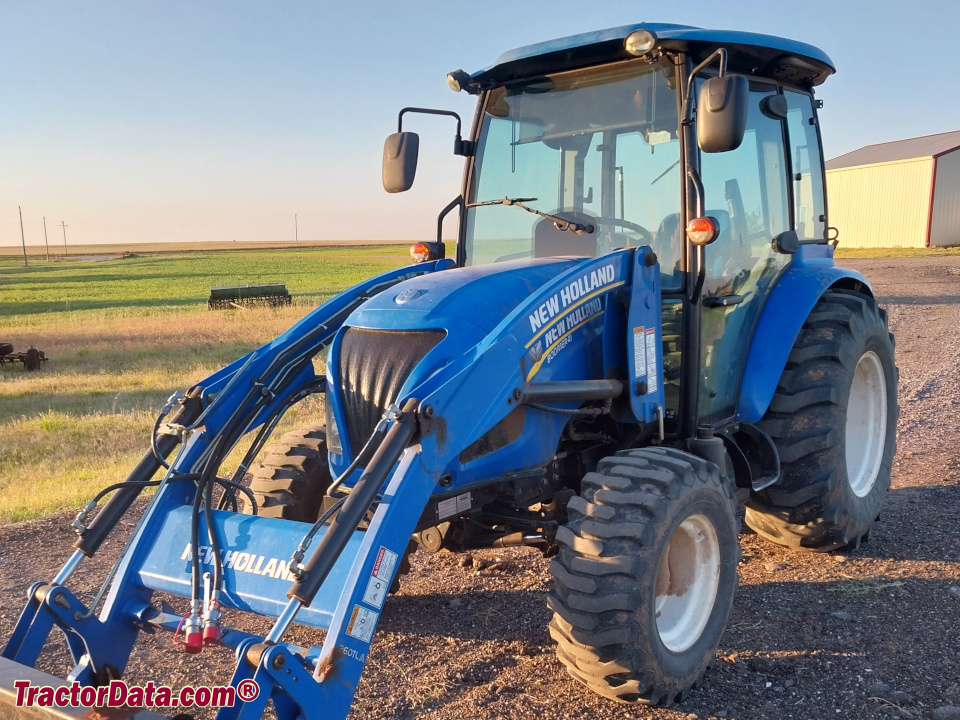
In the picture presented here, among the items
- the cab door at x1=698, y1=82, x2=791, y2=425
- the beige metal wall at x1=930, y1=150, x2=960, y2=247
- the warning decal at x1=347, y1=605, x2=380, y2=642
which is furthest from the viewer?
the beige metal wall at x1=930, y1=150, x2=960, y2=247

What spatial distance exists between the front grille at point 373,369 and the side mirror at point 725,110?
133 centimetres

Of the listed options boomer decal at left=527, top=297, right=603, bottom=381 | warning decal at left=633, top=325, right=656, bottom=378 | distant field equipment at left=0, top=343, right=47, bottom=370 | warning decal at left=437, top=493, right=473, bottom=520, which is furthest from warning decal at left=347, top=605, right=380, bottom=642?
distant field equipment at left=0, top=343, right=47, bottom=370

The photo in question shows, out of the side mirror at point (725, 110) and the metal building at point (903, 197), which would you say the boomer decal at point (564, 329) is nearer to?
the side mirror at point (725, 110)

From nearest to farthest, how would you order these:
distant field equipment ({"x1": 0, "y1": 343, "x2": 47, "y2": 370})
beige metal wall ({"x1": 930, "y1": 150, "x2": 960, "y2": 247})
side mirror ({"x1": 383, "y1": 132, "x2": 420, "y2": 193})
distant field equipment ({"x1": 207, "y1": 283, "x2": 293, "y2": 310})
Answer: side mirror ({"x1": 383, "y1": 132, "x2": 420, "y2": 193}) < distant field equipment ({"x1": 0, "y1": 343, "x2": 47, "y2": 370}) < distant field equipment ({"x1": 207, "y1": 283, "x2": 293, "y2": 310}) < beige metal wall ({"x1": 930, "y1": 150, "x2": 960, "y2": 247})

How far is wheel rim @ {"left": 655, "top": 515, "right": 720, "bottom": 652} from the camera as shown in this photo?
340cm

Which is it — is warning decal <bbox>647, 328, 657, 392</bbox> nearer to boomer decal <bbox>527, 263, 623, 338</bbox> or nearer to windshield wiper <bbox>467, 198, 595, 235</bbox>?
boomer decal <bbox>527, 263, 623, 338</bbox>

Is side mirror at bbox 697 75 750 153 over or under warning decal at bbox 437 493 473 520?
over

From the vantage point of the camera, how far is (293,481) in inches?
158

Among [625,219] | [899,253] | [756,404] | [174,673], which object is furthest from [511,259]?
[899,253]

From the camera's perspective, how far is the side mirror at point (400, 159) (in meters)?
4.48

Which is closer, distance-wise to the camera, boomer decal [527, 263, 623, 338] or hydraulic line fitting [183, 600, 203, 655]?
hydraulic line fitting [183, 600, 203, 655]

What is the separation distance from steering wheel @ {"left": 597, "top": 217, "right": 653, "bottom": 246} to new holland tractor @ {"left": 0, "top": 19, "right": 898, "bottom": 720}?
16 mm

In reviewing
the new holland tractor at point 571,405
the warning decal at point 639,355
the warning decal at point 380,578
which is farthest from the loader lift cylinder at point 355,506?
the warning decal at point 639,355

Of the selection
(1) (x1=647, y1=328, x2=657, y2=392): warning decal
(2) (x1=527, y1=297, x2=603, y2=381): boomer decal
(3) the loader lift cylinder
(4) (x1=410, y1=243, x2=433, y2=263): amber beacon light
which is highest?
(4) (x1=410, y1=243, x2=433, y2=263): amber beacon light
